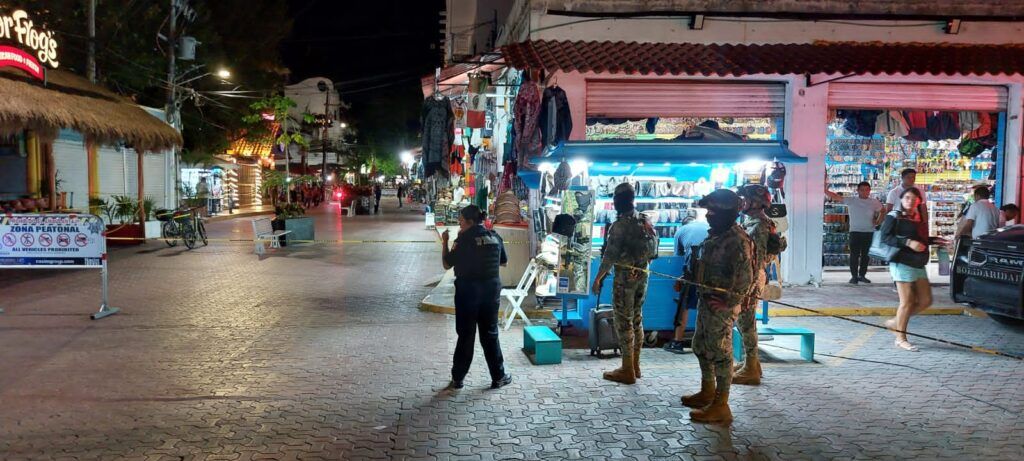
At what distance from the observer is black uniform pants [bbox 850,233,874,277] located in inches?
476

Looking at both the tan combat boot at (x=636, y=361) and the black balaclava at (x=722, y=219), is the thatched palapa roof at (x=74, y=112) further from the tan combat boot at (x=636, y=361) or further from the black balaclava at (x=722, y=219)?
the black balaclava at (x=722, y=219)

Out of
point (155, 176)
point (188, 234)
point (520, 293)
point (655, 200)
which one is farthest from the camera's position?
point (155, 176)

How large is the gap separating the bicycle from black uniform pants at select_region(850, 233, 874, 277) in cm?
1474

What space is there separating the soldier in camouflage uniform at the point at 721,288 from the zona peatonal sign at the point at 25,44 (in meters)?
13.2

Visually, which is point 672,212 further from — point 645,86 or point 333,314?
point 333,314

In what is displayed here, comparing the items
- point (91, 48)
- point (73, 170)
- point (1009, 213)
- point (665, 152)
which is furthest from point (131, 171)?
point (1009, 213)

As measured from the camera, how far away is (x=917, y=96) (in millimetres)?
11984

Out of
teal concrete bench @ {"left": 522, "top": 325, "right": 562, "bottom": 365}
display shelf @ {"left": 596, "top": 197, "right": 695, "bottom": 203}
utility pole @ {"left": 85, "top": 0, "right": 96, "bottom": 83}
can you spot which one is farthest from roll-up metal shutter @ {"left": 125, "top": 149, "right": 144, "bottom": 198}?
teal concrete bench @ {"left": 522, "top": 325, "right": 562, "bottom": 365}

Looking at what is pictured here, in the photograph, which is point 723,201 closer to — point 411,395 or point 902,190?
point 411,395

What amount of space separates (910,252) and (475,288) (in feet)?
15.6

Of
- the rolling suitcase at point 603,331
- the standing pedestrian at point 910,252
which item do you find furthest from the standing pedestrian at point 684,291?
the standing pedestrian at point 910,252

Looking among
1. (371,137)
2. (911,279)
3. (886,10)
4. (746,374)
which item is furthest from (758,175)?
(371,137)

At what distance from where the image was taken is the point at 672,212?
9.34 m

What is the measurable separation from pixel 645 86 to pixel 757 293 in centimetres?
631
